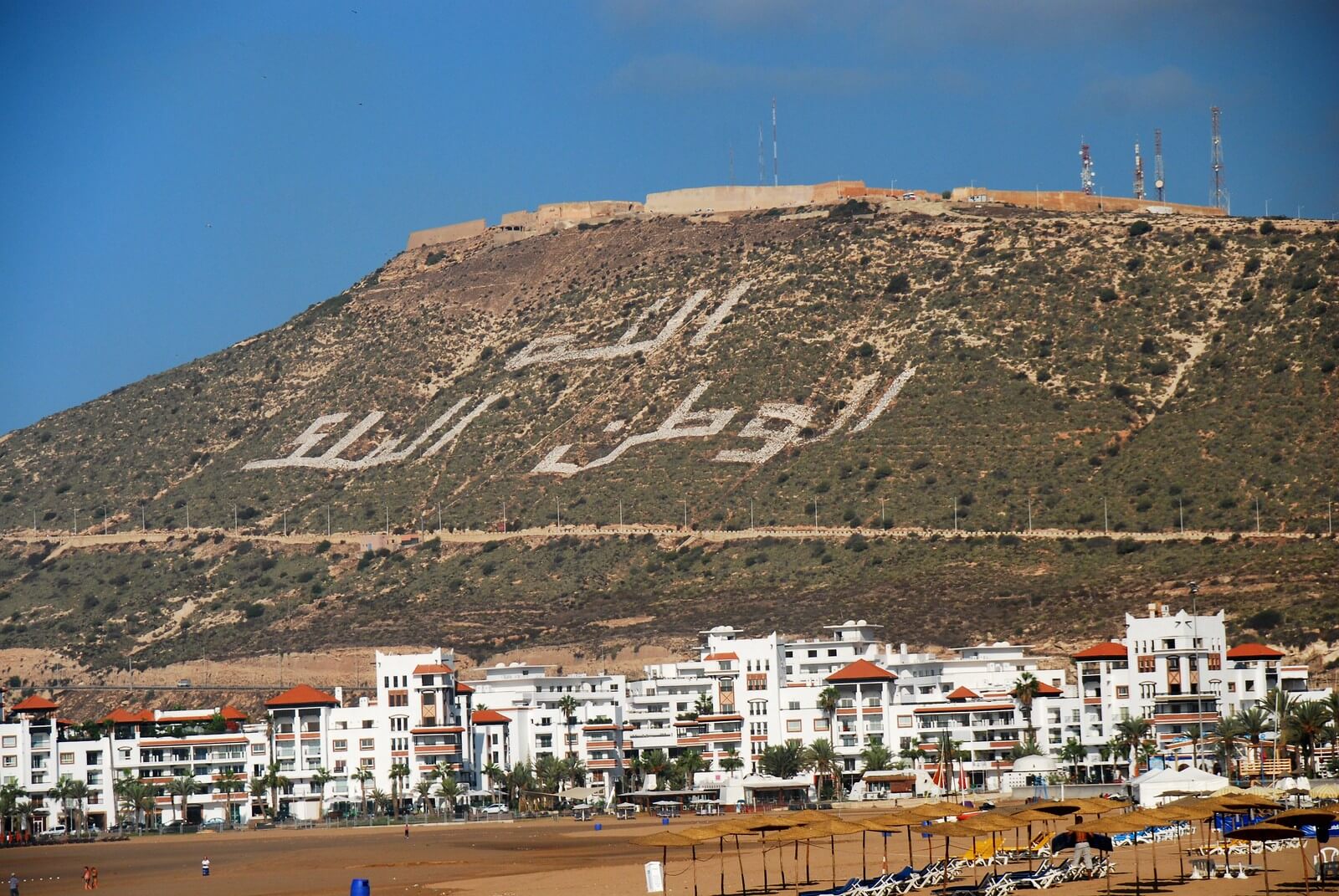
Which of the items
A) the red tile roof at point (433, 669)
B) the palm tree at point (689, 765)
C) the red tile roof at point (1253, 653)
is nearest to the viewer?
the red tile roof at point (1253, 653)

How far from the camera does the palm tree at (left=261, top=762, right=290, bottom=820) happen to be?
105 m

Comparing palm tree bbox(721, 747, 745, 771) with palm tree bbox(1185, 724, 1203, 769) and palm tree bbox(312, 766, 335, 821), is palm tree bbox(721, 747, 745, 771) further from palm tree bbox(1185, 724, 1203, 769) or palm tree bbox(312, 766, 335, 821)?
palm tree bbox(1185, 724, 1203, 769)

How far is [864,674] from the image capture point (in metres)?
105

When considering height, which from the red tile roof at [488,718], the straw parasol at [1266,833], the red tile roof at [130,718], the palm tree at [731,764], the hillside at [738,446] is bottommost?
the palm tree at [731,764]

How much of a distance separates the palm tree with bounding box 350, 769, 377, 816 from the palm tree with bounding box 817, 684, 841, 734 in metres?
21.7

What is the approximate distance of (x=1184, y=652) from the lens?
9850 centimetres

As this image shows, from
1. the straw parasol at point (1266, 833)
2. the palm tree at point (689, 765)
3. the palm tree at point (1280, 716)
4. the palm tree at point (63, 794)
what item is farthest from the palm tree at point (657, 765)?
the straw parasol at point (1266, 833)

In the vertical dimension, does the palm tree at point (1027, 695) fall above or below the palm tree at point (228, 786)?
above

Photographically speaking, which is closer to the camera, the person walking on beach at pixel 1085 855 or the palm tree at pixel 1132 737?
the person walking on beach at pixel 1085 855

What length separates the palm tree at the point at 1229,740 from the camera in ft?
286

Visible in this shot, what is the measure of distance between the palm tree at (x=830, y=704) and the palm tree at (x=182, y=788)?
1164 inches

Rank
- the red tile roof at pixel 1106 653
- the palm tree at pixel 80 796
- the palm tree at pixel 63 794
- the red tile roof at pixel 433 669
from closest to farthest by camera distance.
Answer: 1. the red tile roof at pixel 1106 653
2. the palm tree at pixel 63 794
3. the palm tree at pixel 80 796
4. the red tile roof at pixel 433 669

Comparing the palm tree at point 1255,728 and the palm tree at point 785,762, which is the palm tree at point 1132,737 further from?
the palm tree at point 785,762

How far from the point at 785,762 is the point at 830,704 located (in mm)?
5487
